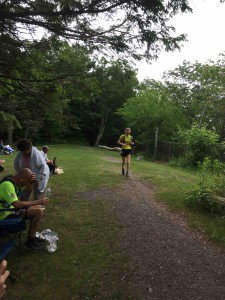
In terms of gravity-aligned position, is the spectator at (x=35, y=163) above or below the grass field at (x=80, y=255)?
above

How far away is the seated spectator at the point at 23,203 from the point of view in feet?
12.3

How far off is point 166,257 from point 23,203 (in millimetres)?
2318

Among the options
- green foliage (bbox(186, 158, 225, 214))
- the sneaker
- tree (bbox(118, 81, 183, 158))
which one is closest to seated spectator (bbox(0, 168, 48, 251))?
the sneaker

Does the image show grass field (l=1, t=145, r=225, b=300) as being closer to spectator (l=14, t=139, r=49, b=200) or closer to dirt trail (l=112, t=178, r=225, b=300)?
dirt trail (l=112, t=178, r=225, b=300)

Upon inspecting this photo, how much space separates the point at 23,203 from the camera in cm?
372

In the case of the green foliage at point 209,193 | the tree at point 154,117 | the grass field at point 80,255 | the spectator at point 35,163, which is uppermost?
the tree at point 154,117

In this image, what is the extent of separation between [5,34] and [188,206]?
574cm

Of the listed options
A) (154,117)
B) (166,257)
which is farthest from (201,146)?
(166,257)

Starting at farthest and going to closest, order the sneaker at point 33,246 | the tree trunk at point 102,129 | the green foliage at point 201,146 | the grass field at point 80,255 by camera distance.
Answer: the tree trunk at point 102,129 → the green foliage at point 201,146 → the sneaker at point 33,246 → the grass field at point 80,255

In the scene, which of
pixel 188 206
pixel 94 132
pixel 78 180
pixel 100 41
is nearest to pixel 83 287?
pixel 188 206

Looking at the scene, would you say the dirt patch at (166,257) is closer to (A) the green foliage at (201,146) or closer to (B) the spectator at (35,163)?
(B) the spectator at (35,163)

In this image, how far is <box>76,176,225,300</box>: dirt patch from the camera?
3.45 metres

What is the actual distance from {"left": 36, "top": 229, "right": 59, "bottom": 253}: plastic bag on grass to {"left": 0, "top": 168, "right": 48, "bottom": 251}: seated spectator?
0.09m

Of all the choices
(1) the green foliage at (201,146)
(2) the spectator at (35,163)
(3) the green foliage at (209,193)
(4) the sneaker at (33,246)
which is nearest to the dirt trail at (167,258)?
(3) the green foliage at (209,193)
